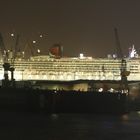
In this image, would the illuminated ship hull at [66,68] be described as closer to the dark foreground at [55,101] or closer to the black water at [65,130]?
the dark foreground at [55,101]

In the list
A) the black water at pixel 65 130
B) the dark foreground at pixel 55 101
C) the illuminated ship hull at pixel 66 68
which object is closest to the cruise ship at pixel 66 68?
the illuminated ship hull at pixel 66 68

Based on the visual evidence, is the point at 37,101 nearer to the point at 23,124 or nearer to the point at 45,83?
the point at 23,124

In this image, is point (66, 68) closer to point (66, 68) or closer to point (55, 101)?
point (66, 68)

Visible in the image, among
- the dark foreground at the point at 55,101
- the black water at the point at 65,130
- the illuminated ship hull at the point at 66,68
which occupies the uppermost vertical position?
the illuminated ship hull at the point at 66,68

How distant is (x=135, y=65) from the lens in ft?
438

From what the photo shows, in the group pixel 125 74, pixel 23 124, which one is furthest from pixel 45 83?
pixel 23 124

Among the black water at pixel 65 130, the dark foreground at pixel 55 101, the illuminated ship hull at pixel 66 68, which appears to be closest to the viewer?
the black water at pixel 65 130

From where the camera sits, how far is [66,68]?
123 metres

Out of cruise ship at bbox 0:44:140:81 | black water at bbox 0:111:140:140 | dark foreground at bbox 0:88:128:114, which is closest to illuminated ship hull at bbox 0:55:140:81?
cruise ship at bbox 0:44:140:81

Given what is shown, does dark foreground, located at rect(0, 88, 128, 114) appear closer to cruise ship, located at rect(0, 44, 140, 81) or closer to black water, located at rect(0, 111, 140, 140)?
black water, located at rect(0, 111, 140, 140)

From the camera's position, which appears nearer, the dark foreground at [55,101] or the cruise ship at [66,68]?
the dark foreground at [55,101]

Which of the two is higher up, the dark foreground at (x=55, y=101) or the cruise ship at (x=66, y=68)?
the cruise ship at (x=66, y=68)

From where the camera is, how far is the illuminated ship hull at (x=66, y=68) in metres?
122

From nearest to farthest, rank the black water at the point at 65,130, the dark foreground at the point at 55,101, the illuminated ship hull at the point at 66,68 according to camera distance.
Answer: the black water at the point at 65,130, the dark foreground at the point at 55,101, the illuminated ship hull at the point at 66,68
